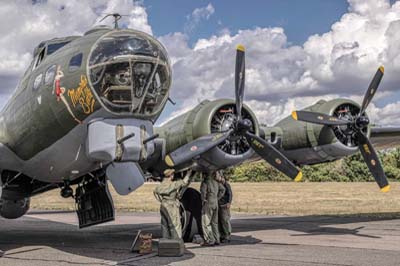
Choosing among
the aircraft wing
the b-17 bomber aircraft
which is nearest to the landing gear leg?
the b-17 bomber aircraft

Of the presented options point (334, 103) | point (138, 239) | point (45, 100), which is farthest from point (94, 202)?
point (334, 103)

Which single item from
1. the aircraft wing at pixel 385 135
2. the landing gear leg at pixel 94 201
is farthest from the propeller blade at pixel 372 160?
the landing gear leg at pixel 94 201

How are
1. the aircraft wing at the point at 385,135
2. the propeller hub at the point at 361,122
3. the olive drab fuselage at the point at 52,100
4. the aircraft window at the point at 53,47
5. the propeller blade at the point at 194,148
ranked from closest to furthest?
the olive drab fuselage at the point at 52,100 < the aircraft window at the point at 53,47 < the propeller blade at the point at 194,148 < the propeller hub at the point at 361,122 < the aircraft wing at the point at 385,135

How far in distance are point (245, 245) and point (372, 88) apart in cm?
569

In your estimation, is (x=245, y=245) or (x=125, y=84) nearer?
(x=125, y=84)

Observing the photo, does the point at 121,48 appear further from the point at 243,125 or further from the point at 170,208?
the point at 243,125

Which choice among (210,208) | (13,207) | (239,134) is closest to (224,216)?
(210,208)

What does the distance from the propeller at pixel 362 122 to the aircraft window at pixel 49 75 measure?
20.4 feet

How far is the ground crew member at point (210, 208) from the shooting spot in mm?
11773

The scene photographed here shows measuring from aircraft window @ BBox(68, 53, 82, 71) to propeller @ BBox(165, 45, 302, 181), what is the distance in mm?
3604

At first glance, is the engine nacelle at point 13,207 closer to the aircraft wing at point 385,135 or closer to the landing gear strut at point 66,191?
the landing gear strut at point 66,191

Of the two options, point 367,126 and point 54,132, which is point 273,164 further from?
point 54,132

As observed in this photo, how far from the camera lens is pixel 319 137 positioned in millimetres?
13719

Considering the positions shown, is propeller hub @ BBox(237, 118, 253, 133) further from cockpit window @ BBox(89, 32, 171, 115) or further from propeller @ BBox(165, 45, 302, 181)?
cockpit window @ BBox(89, 32, 171, 115)
